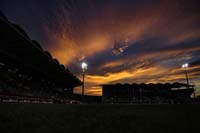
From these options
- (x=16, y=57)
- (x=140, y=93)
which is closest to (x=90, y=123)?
(x=16, y=57)

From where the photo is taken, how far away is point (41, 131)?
2373 millimetres

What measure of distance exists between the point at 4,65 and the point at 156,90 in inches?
2323

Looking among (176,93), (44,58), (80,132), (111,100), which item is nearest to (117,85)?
(111,100)

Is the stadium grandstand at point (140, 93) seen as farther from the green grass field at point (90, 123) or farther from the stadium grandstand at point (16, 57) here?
the green grass field at point (90, 123)

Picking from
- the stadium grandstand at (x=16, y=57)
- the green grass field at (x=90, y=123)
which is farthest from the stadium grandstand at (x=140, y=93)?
the green grass field at (x=90, y=123)

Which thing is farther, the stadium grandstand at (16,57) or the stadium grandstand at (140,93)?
the stadium grandstand at (140,93)

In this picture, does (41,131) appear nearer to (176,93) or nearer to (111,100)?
(111,100)

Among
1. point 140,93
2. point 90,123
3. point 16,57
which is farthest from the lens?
point 140,93

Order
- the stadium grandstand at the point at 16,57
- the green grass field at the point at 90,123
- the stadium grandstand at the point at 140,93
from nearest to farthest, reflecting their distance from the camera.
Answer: the green grass field at the point at 90,123, the stadium grandstand at the point at 16,57, the stadium grandstand at the point at 140,93

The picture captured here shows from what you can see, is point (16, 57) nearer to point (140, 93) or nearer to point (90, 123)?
point (90, 123)

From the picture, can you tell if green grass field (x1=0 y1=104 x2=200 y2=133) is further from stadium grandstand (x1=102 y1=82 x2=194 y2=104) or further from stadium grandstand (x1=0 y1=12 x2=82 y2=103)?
stadium grandstand (x1=102 y1=82 x2=194 y2=104)

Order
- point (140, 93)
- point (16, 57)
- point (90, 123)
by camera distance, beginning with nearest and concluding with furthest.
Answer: point (90, 123), point (16, 57), point (140, 93)

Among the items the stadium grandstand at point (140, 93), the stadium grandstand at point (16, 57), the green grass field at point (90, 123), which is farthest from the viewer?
the stadium grandstand at point (140, 93)

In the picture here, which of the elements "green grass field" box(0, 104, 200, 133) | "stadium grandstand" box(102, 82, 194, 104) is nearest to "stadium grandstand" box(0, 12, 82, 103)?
"green grass field" box(0, 104, 200, 133)
